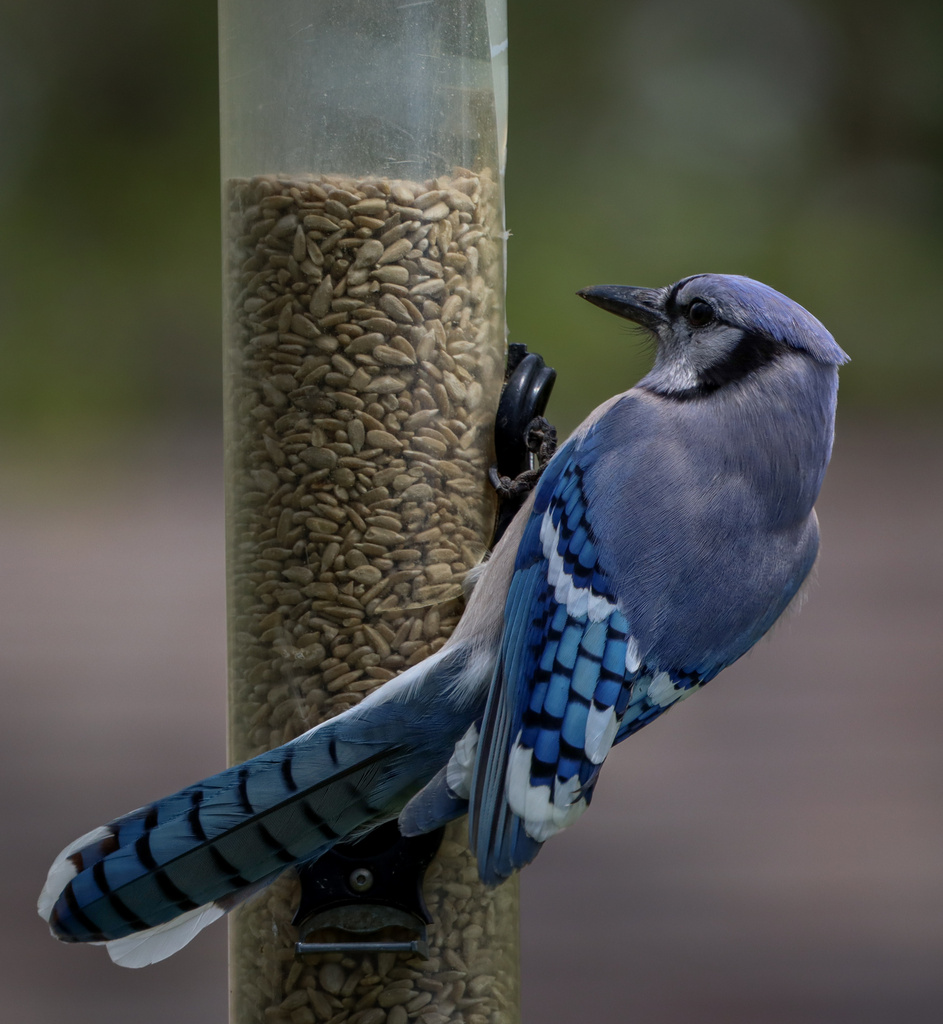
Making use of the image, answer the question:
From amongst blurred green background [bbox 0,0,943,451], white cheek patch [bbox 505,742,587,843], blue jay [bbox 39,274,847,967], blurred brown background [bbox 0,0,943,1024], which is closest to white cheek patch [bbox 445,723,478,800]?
blue jay [bbox 39,274,847,967]

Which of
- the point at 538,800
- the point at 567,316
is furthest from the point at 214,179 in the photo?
the point at 538,800

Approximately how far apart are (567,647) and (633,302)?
76 cm

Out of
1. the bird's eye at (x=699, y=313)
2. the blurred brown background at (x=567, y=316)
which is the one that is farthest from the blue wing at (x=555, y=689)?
the blurred brown background at (x=567, y=316)

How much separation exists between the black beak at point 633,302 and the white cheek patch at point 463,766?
85cm

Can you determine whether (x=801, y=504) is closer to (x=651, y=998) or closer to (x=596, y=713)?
(x=596, y=713)

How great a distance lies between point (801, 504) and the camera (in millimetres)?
2344

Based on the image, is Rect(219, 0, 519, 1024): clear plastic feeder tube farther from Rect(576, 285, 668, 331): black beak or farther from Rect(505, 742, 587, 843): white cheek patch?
Rect(505, 742, 587, 843): white cheek patch

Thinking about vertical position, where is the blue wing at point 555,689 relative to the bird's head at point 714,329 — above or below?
below

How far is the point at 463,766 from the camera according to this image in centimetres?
214

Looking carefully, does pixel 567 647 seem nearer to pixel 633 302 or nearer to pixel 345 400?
pixel 345 400

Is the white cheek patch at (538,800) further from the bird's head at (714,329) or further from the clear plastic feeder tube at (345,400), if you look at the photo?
the bird's head at (714,329)

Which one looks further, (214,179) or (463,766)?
(214,179)

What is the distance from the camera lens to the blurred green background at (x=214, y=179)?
40.1ft

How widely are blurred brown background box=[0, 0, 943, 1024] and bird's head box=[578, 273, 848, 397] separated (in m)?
4.42
